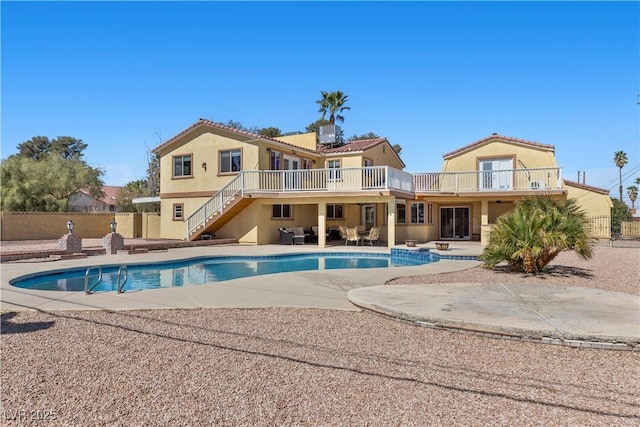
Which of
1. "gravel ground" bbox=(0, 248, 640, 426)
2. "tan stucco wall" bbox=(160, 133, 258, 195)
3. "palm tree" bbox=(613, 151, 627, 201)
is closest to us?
"gravel ground" bbox=(0, 248, 640, 426)

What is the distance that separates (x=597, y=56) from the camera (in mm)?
14875

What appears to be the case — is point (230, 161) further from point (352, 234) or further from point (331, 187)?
point (352, 234)

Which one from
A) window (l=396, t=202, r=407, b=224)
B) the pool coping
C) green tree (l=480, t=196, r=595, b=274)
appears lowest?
the pool coping

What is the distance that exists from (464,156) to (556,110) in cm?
677

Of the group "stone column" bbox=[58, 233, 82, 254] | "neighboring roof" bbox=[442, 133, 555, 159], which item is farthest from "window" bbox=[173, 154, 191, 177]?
"neighboring roof" bbox=[442, 133, 555, 159]

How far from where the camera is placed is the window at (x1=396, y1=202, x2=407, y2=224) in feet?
79.9

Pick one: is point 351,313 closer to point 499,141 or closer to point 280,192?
point 280,192

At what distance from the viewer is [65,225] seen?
83.7ft

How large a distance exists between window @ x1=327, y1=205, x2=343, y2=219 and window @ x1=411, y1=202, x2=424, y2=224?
15.9 ft

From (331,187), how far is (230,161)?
636 centimetres

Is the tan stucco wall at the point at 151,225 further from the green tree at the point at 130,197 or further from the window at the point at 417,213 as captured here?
the window at the point at 417,213

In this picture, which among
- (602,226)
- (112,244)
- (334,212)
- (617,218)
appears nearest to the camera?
(112,244)

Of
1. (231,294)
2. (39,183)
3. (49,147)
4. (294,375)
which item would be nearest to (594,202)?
(231,294)

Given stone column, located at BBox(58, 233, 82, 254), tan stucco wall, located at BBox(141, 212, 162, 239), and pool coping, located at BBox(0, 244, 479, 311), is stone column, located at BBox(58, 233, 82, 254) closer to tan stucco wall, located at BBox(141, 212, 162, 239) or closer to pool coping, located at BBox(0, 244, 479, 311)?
pool coping, located at BBox(0, 244, 479, 311)
